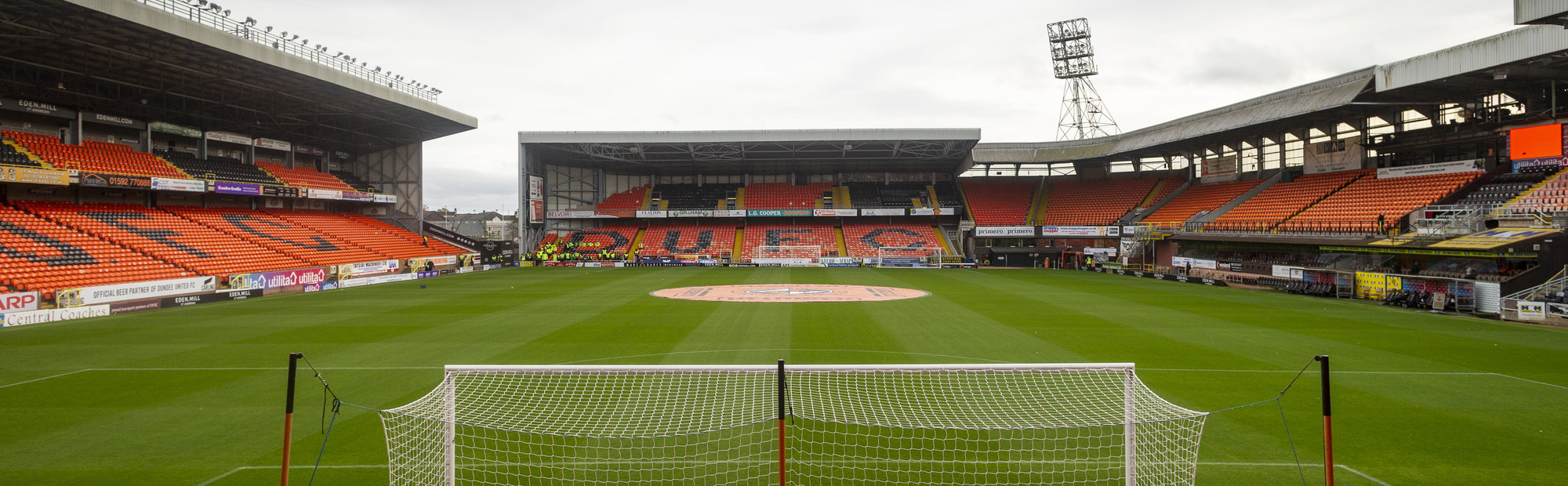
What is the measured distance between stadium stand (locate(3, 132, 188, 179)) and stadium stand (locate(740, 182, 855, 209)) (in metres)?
34.0

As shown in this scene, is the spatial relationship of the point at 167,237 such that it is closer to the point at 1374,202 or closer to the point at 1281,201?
the point at 1374,202

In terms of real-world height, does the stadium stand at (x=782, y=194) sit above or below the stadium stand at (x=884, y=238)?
above

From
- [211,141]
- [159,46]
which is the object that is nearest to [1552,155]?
[159,46]

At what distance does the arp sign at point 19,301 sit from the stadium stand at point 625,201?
32797 mm

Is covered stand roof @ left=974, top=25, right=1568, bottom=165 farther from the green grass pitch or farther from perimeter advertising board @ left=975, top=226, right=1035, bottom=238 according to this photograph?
the green grass pitch

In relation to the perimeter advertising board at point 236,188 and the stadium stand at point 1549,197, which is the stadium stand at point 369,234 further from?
the stadium stand at point 1549,197

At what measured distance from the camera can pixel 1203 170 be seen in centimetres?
3991

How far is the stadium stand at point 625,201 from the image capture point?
49.5 meters

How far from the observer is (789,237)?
4825cm

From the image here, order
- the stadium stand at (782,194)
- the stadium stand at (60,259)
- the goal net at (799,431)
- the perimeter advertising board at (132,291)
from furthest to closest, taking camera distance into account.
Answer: the stadium stand at (782,194) → the stadium stand at (60,259) → the perimeter advertising board at (132,291) → the goal net at (799,431)

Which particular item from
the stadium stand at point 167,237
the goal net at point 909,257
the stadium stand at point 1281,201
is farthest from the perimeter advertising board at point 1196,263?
the stadium stand at point 167,237

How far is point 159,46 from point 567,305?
18331 millimetres

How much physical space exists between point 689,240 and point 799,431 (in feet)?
137

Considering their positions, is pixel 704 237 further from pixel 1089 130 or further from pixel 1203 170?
pixel 1203 170
